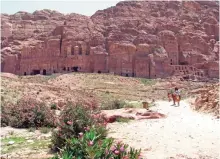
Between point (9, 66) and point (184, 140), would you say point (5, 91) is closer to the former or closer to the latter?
point (184, 140)

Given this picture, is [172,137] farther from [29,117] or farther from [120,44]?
[120,44]

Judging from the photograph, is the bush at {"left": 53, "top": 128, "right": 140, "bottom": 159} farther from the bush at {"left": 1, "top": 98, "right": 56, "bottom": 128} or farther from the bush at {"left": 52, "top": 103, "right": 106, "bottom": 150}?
the bush at {"left": 1, "top": 98, "right": 56, "bottom": 128}

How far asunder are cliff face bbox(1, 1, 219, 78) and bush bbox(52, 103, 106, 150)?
63704mm

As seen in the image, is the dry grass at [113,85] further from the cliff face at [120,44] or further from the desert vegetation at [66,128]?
the desert vegetation at [66,128]

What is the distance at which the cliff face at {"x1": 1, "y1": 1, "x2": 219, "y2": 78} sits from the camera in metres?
75.9

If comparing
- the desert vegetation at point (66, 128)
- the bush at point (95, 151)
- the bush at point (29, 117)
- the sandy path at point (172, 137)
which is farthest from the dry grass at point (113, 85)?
the bush at point (95, 151)

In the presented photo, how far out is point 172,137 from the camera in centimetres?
1073

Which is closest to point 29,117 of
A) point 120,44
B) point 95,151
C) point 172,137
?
point 172,137

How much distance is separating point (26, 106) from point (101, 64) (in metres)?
59.4

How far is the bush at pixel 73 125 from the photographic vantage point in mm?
10109

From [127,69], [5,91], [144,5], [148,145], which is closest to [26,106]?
[148,145]

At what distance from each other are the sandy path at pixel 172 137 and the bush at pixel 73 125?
1.09m

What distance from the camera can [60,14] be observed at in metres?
98.4

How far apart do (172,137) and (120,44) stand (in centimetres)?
6740
